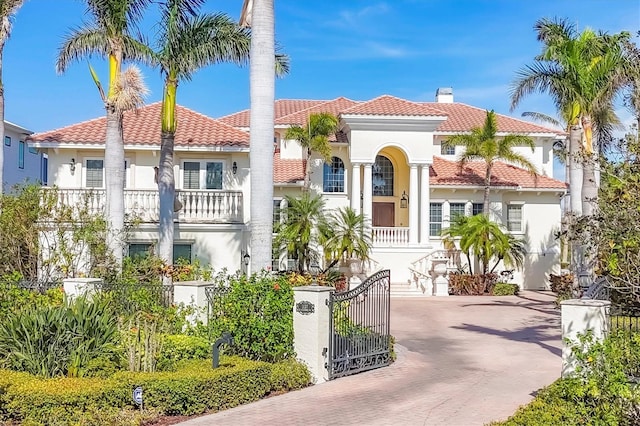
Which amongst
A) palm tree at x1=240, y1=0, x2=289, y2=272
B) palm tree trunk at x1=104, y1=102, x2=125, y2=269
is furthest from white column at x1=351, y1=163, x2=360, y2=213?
palm tree at x1=240, y1=0, x2=289, y2=272

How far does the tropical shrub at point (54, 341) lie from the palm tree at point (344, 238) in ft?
53.4

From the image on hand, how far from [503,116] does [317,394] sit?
107ft

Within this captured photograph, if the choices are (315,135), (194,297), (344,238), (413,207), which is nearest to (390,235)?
(413,207)

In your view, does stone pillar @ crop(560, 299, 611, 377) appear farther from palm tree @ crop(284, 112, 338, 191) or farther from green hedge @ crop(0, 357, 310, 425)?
palm tree @ crop(284, 112, 338, 191)

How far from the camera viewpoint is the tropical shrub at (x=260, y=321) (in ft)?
38.4

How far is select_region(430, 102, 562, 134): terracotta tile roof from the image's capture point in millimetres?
36781

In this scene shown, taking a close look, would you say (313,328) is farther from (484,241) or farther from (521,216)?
(521,216)

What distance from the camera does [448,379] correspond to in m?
12.3

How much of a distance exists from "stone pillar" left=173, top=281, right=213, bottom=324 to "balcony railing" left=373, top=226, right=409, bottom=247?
18.1 meters

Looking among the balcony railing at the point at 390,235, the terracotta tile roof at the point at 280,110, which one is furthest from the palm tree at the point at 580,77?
the terracotta tile roof at the point at 280,110

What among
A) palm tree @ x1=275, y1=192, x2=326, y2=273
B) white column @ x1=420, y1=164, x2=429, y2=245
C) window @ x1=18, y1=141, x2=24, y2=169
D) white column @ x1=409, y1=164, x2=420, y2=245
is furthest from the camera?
window @ x1=18, y1=141, x2=24, y2=169

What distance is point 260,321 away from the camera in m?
11.8

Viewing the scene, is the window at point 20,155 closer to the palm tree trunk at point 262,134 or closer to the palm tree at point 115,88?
the palm tree at point 115,88

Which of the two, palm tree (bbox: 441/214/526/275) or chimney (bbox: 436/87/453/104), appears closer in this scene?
palm tree (bbox: 441/214/526/275)
